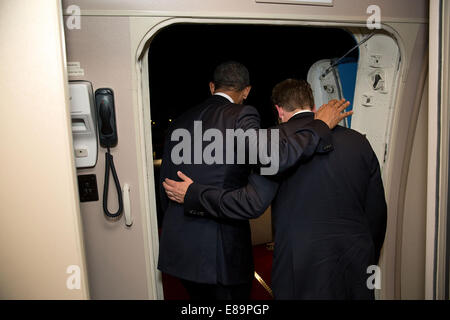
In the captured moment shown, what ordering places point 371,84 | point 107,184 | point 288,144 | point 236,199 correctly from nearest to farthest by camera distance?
point 288,144, point 236,199, point 107,184, point 371,84

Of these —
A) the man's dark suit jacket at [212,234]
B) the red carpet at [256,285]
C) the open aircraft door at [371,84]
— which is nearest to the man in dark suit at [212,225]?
the man's dark suit jacket at [212,234]

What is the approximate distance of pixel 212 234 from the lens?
5.60 ft

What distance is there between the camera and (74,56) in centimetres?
157

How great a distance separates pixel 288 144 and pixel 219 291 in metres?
1.02

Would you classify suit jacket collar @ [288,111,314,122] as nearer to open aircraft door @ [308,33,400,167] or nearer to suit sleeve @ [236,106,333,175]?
suit sleeve @ [236,106,333,175]

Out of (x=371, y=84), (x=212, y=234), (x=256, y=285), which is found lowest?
(x=256, y=285)

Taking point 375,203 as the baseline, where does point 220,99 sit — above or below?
above

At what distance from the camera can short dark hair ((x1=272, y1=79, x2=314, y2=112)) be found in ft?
5.41

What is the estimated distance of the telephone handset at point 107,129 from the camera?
5.27 feet

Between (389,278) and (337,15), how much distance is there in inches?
77.1

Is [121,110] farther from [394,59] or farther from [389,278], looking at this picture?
[389,278]

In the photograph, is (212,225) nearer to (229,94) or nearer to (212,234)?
(212,234)

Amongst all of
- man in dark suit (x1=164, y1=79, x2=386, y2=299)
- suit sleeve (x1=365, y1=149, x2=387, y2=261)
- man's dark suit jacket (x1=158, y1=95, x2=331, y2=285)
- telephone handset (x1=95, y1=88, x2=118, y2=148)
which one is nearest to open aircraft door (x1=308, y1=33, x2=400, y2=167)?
suit sleeve (x1=365, y1=149, x2=387, y2=261)

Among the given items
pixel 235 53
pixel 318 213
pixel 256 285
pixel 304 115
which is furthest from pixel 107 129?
pixel 235 53
